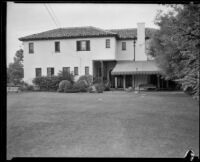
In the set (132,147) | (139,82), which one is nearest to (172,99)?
(139,82)

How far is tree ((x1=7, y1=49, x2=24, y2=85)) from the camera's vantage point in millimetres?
5630

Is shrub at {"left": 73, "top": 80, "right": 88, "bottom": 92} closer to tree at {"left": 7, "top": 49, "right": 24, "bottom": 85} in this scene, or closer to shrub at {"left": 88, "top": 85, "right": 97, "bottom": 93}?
shrub at {"left": 88, "top": 85, "right": 97, "bottom": 93}

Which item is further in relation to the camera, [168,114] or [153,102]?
[153,102]

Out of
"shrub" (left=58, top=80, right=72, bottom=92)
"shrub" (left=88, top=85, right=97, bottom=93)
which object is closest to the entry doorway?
"shrub" (left=88, top=85, right=97, bottom=93)

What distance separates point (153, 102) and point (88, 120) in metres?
3.23

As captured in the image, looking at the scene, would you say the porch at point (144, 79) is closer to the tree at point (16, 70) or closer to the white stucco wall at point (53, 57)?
the white stucco wall at point (53, 57)

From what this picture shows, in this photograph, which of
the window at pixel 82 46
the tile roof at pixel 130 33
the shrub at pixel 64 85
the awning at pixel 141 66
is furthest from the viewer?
the tile roof at pixel 130 33

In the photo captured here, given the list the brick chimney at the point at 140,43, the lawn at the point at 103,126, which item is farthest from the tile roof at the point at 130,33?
the lawn at the point at 103,126

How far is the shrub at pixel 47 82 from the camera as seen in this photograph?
6.97 metres

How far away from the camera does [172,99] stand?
10211 mm

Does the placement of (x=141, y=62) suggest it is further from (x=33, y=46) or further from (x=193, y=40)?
(x=193, y=40)

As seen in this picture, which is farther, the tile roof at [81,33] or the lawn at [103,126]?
the tile roof at [81,33]

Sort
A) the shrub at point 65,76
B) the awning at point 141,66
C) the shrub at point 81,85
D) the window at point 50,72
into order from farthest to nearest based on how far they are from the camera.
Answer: the awning at point 141,66 → the shrub at point 81,85 → the shrub at point 65,76 → the window at point 50,72

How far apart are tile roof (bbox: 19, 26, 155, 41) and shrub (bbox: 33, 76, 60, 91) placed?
1089 mm
